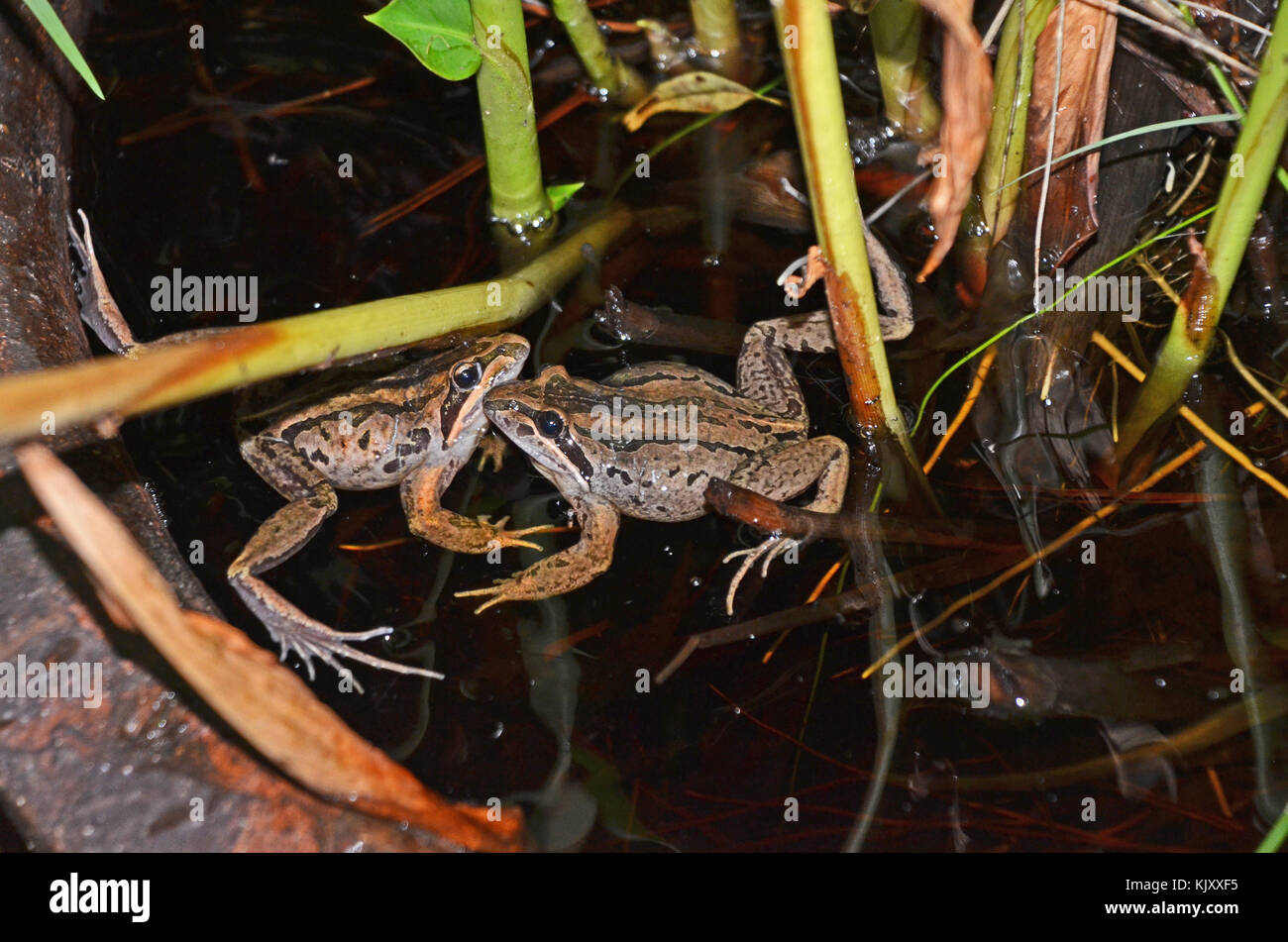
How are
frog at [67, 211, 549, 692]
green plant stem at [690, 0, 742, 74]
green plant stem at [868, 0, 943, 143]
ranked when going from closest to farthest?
frog at [67, 211, 549, 692]
green plant stem at [868, 0, 943, 143]
green plant stem at [690, 0, 742, 74]

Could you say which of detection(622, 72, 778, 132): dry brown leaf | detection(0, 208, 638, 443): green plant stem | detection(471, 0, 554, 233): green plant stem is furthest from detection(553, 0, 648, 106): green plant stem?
detection(0, 208, 638, 443): green plant stem

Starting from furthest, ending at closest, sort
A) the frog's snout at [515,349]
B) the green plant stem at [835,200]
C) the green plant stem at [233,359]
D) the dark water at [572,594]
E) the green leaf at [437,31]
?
the frog's snout at [515,349]
the green leaf at [437,31]
the dark water at [572,594]
the green plant stem at [835,200]
the green plant stem at [233,359]

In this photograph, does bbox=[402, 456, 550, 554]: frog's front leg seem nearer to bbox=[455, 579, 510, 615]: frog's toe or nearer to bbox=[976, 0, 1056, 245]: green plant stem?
bbox=[455, 579, 510, 615]: frog's toe

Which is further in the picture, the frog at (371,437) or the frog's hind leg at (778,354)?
the frog's hind leg at (778,354)

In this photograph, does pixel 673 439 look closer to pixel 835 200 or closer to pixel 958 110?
pixel 835 200

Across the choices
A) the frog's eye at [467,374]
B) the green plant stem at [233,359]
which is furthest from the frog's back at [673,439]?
the green plant stem at [233,359]

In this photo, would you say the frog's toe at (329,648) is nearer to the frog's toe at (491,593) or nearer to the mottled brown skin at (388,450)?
the mottled brown skin at (388,450)
